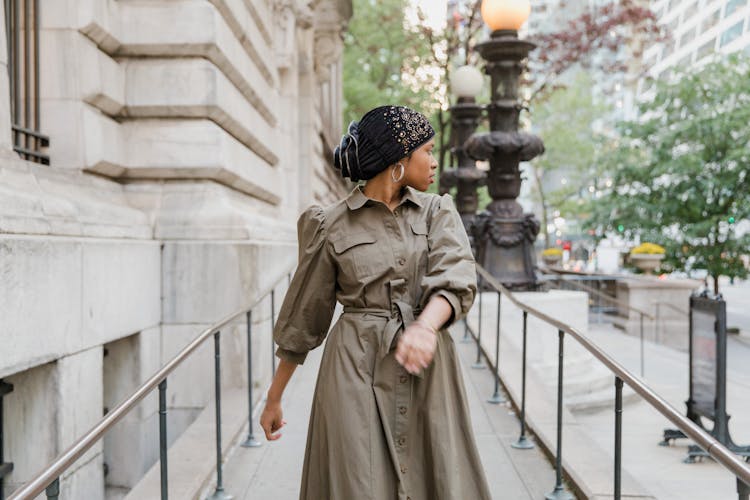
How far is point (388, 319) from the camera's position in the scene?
249 centimetres

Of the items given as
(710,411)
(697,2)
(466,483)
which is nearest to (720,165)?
(710,411)

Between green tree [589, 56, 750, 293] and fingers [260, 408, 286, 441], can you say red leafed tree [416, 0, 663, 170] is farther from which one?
fingers [260, 408, 286, 441]

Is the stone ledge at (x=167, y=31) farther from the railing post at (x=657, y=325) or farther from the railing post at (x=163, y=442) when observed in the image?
the railing post at (x=657, y=325)

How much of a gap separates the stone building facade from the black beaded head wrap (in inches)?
95.4

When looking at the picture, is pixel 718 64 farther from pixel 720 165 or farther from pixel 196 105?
pixel 196 105

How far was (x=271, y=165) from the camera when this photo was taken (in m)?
9.84

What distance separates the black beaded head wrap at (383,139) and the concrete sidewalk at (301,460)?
8.73 ft

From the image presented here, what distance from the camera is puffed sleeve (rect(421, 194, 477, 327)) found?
7.75 ft

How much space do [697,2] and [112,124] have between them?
73.9 m

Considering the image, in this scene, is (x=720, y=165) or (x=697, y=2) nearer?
(x=720, y=165)

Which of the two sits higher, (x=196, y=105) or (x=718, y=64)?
(x=718, y=64)

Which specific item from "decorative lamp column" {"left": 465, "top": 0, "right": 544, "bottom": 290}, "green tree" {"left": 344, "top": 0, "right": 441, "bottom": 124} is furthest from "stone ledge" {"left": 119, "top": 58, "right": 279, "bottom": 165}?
"green tree" {"left": 344, "top": 0, "right": 441, "bottom": 124}

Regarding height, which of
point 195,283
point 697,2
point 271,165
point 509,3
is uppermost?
point 697,2

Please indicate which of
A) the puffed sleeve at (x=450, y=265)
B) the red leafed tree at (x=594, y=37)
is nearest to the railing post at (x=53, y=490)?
the puffed sleeve at (x=450, y=265)
